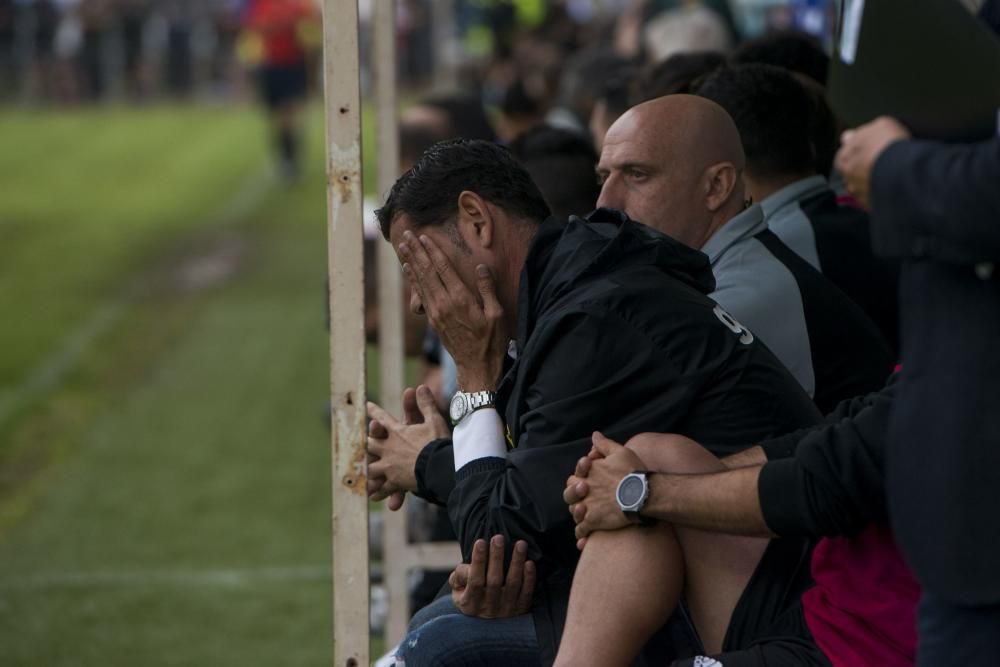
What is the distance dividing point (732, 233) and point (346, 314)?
1.04 meters

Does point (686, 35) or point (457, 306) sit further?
point (686, 35)

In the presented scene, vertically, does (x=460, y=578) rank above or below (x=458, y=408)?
below

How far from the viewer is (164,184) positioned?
22016 mm

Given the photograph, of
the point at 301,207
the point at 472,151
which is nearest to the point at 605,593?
the point at 472,151

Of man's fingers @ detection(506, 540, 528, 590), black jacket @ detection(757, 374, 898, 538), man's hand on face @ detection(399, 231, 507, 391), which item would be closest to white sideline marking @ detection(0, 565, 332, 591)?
man's hand on face @ detection(399, 231, 507, 391)

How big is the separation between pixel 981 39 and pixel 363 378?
4.59 ft

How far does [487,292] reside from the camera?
3.34 meters

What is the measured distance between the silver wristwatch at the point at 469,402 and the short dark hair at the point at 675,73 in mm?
1776

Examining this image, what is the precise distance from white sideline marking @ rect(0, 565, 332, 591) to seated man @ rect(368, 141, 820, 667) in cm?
402

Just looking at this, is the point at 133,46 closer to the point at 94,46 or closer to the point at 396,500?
the point at 94,46

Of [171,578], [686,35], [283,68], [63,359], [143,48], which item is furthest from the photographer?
[143,48]

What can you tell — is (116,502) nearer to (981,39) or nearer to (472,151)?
(472,151)

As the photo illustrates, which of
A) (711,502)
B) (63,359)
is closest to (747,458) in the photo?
(711,502)

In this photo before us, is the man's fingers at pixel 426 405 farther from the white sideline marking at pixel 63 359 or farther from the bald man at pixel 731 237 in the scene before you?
the white sideline marking at pixel 63 359
